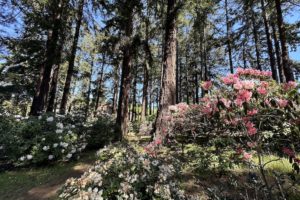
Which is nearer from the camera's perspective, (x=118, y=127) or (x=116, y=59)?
(x=118, y=127)

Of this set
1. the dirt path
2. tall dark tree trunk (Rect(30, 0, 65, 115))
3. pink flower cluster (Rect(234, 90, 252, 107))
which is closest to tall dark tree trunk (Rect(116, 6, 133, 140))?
tall dark tree trunk (Rect(30, 0, 65, 115))

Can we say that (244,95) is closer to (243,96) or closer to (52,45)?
(243,96)

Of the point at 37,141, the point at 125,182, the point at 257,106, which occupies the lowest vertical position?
the point at 125,182

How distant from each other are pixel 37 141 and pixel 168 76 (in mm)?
4030

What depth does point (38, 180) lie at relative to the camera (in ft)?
18.1

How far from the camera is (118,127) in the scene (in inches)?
346

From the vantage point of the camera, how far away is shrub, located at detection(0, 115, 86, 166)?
247 inches

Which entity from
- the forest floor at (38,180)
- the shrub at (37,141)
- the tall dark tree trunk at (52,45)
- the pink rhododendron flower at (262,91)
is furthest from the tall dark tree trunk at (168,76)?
the tall dark tree trunk at (52,45)

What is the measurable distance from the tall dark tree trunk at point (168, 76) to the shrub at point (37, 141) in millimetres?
2573

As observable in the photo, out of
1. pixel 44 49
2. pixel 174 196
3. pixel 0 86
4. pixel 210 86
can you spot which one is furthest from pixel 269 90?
pixel 0 86

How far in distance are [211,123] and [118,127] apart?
19.2 feet

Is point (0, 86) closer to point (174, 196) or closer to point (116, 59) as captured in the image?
point (116, 59)

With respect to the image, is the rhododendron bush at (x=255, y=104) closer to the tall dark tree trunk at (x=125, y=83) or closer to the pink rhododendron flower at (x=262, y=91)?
the pink rhododendron flower at (x=262, y=91)

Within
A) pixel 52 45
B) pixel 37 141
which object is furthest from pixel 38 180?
pixel 52 45
